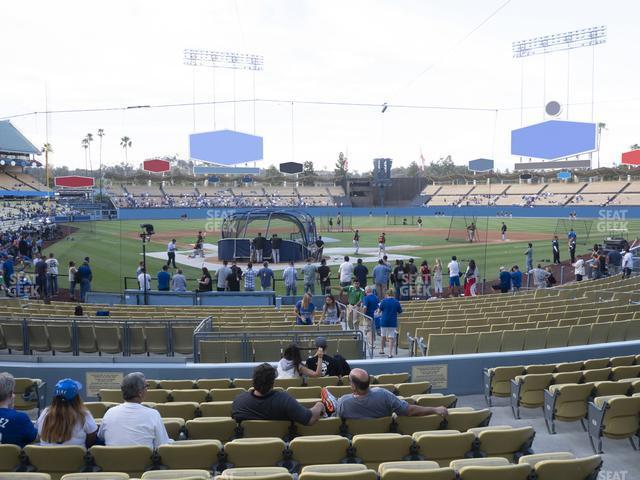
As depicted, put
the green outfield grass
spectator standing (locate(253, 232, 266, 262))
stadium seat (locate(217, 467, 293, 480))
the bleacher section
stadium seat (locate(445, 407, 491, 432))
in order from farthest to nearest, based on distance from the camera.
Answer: the bleacher section → spectator standing (locate(253, 232, 266, 262)) → the green outfield grass → stadium seat (locate(445, 407, 491, 432)) → stadium seat (locate(217, 467, 293, 480))

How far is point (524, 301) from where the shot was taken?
16453 millimetres

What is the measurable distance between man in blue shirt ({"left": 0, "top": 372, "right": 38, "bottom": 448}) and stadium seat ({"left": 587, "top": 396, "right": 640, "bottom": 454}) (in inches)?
227

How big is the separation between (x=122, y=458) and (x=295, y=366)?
317 centimetres

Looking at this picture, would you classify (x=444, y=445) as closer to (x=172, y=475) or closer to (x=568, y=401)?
(x=172, y=475)

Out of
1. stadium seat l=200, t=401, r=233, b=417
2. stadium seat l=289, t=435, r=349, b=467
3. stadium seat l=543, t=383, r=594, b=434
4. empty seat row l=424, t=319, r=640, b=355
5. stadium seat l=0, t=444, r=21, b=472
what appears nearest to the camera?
stadium seat l=0, t=444, r=21, b=472

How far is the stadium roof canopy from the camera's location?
70000 millimetres

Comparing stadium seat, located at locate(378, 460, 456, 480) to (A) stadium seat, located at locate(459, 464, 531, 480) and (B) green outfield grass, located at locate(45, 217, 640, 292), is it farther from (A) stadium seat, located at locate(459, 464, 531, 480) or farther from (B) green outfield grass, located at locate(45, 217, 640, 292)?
(B) green outfield grass, located at locate(45, 217, 640, 292)

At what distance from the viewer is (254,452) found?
476 centimetres

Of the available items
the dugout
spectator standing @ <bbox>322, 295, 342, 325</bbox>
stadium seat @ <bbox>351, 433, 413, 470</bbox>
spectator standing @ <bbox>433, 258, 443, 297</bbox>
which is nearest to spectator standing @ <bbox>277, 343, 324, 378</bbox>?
stadium seat @ <bbox>351, 433, 413, 470</bbox>

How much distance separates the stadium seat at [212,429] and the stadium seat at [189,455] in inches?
25.5

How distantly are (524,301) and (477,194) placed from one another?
251 ft

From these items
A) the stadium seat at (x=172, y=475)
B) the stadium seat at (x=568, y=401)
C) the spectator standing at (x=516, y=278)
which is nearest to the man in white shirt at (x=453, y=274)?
the spectator standing at (x=516, y=278)

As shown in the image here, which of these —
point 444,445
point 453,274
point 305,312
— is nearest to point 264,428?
point 444,445
